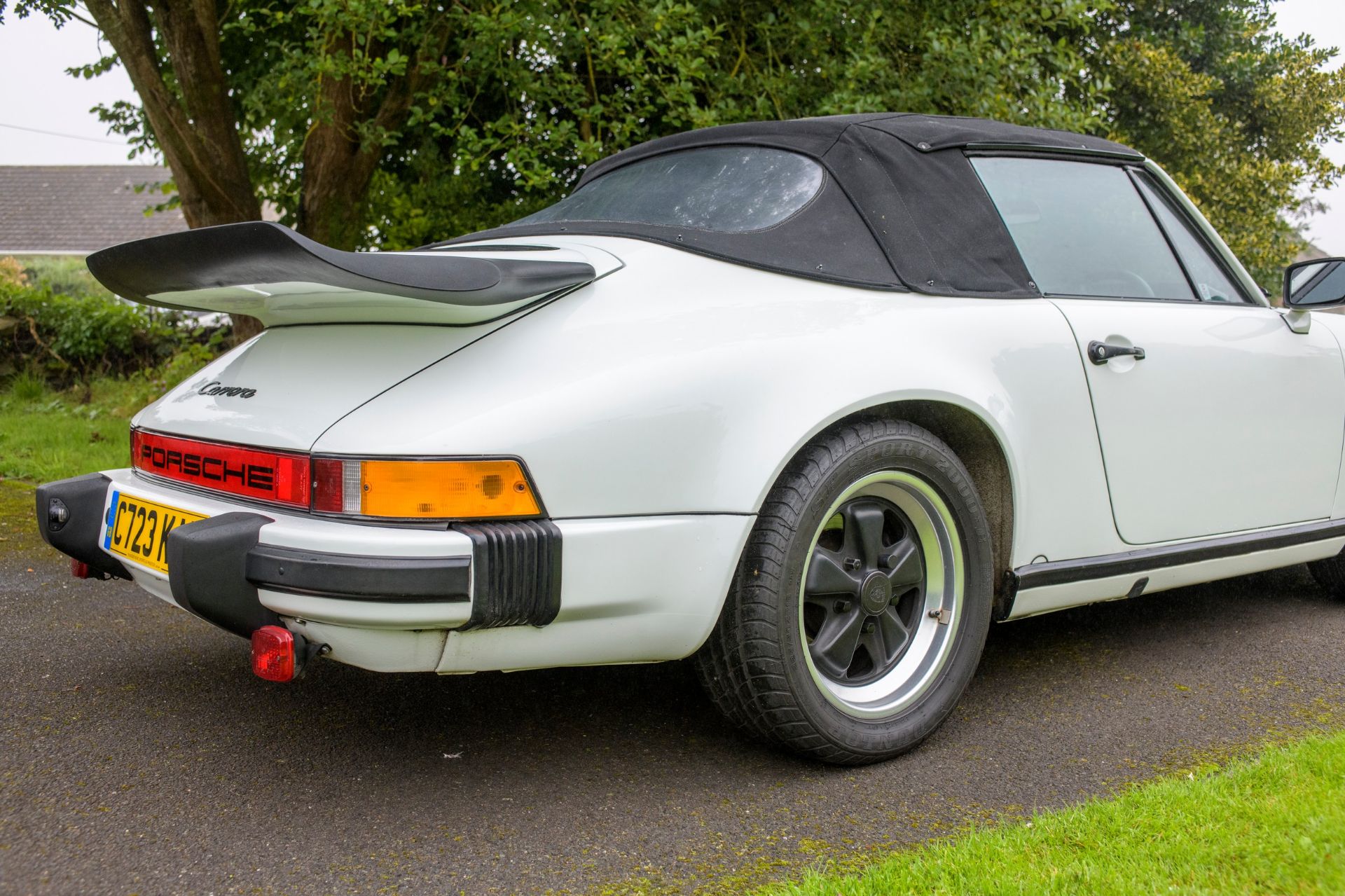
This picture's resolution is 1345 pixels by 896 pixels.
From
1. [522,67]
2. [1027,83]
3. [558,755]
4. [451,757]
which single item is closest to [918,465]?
[558,755]

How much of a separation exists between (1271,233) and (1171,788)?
9821mm

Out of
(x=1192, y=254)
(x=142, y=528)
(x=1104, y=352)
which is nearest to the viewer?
(x=142, y=528)

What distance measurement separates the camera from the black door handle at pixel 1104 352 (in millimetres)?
2816

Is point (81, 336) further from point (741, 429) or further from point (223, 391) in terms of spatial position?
point (741, 429)

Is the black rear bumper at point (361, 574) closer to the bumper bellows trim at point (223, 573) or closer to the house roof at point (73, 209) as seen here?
the bumper bellows trim at point (223, 573)

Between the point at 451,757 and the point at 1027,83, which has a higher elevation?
the point at 1027,83

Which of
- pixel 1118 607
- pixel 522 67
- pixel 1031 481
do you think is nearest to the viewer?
pixel 1031 481

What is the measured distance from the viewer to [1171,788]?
2283mm

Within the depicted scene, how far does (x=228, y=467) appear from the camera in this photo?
2.32 m

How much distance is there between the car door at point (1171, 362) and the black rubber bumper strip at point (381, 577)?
168 cm

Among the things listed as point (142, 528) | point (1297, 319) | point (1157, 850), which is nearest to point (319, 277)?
point (142, 528)

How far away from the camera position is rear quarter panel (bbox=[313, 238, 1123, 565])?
80.8 inches

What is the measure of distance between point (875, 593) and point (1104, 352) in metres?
0.90

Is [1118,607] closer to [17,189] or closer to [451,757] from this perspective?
[451,757]
